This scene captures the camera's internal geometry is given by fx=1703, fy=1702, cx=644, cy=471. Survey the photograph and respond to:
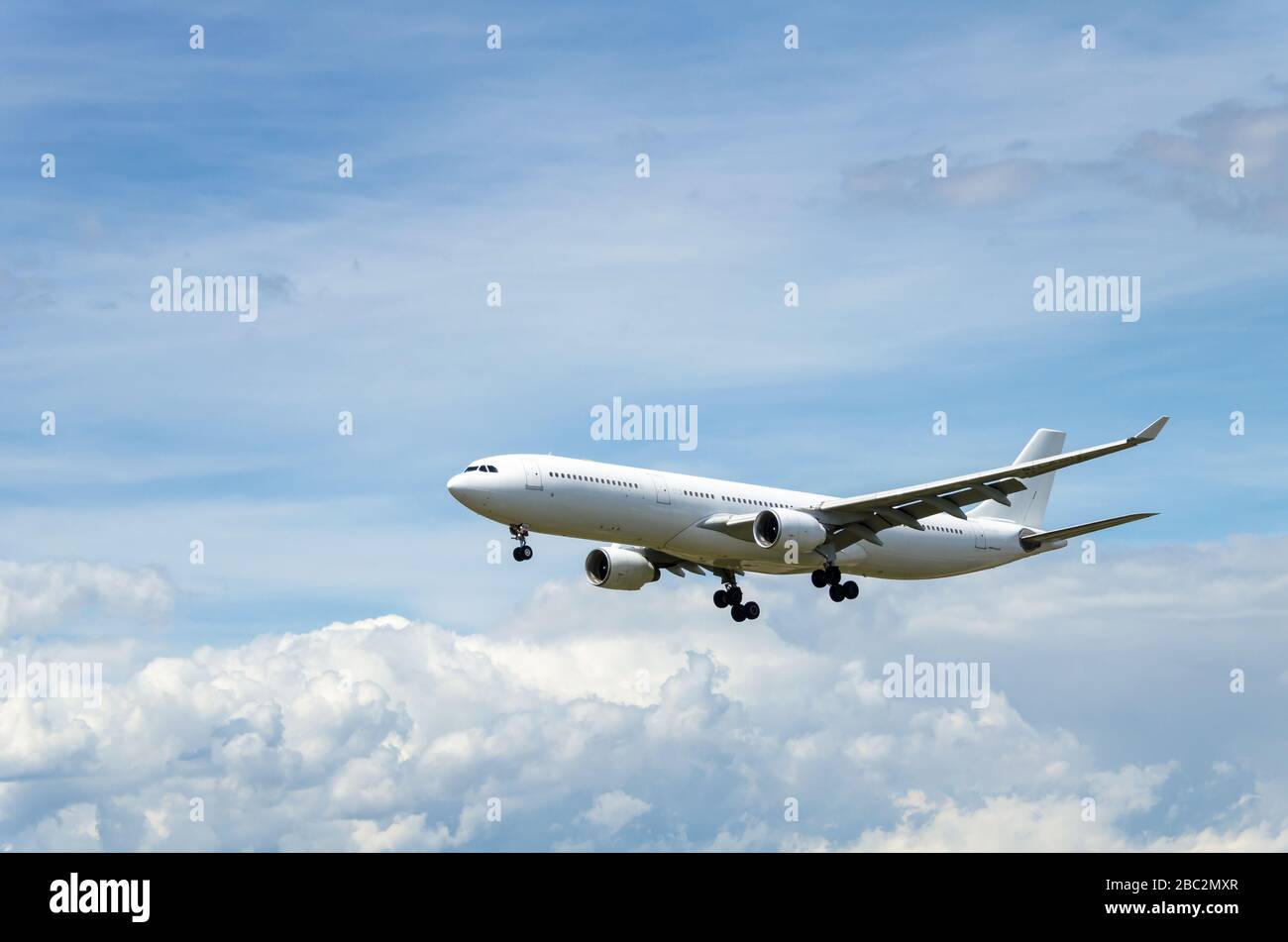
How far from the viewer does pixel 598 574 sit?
7806cm

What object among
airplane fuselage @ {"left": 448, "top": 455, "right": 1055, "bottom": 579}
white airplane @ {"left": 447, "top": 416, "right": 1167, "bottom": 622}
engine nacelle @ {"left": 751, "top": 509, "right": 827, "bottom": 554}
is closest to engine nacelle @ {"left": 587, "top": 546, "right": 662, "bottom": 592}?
white airplane @ {"left": 447, "top": 416, "right": 1167, "bottom": 622}

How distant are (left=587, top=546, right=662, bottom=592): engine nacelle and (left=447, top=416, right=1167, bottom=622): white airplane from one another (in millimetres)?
45

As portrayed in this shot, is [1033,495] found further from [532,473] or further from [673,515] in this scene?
[532,473]

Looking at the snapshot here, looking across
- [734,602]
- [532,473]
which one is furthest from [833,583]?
[532,473]

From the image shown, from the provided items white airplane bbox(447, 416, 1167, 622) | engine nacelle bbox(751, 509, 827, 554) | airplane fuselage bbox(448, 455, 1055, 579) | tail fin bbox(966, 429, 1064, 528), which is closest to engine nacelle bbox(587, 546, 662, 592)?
white airplane bbox(447, 416, 1167, 622)

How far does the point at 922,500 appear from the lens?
72.5m

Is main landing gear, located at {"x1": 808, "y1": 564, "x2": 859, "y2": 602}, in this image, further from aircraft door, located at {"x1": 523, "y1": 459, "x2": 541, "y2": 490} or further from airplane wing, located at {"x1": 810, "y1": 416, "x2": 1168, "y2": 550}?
aircraft door, located at {"x1": 523, "y1": 459, "x2": 541, "y2": 490}

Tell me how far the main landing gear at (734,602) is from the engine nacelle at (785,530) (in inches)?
306

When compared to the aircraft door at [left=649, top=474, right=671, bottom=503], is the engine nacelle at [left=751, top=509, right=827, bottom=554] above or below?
below

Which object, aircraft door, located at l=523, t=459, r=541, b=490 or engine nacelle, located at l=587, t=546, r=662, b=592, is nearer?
aircraft door, located at l=523, t=459, r=541, b=490

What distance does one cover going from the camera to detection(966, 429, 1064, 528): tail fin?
3442 inches
